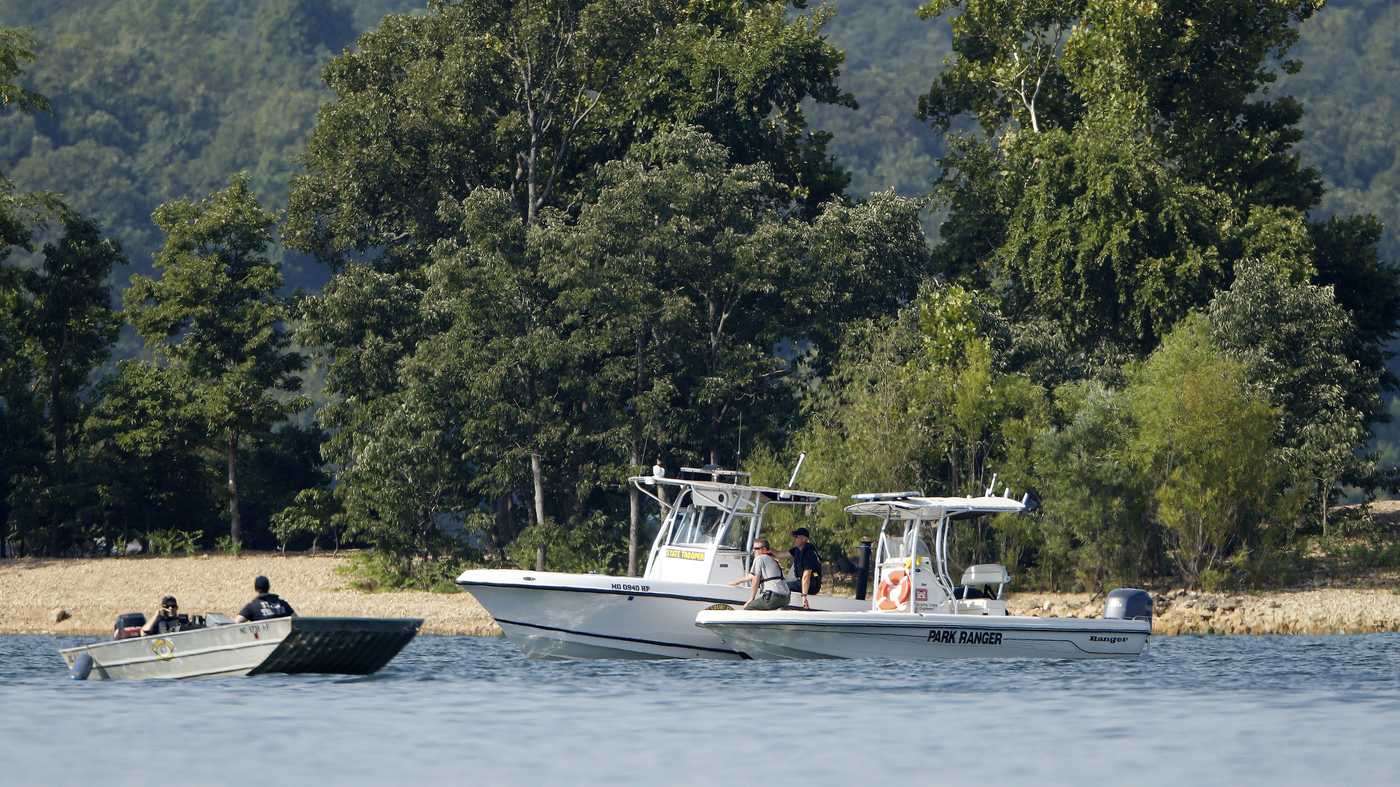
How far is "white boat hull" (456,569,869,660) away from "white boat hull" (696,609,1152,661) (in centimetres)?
59

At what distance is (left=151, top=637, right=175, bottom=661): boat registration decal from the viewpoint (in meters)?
21.6

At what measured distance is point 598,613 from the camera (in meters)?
24.1

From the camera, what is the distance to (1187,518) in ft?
127

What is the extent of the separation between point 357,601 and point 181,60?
16209 centimetres

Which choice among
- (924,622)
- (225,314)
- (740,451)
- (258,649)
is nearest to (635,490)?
(740,451)

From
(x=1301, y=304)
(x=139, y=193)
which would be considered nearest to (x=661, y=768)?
(x=1301, y=304)

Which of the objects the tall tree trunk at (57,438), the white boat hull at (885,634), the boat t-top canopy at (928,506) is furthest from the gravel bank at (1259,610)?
the tall tree trunk at (57,438)

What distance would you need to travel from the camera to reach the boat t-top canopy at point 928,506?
24281 millimetres

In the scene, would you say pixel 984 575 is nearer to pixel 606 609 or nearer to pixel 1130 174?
pixel 606 609

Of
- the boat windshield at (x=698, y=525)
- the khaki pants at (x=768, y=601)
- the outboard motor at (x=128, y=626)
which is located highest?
the boat windshield at (x=698, y=525)

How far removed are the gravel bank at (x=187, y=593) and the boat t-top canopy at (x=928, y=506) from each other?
14385mm

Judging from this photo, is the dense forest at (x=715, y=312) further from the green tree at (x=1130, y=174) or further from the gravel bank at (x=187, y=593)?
the gravel bank at (x=187, y=593)

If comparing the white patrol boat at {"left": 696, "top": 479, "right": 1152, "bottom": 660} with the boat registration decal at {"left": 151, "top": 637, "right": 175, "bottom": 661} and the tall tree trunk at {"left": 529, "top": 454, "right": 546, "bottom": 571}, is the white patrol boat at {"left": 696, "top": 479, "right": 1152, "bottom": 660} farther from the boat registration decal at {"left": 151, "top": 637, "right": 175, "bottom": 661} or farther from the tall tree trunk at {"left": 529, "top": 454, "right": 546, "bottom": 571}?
the tall tree trunk at {"left": 529, "top": 454, "right": 546, "bottom": 571}

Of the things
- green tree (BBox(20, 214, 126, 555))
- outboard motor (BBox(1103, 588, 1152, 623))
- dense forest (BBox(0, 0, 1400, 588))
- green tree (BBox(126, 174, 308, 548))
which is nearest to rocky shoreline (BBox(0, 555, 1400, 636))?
dense forest (BBox(0, 0, 1400, 588))
